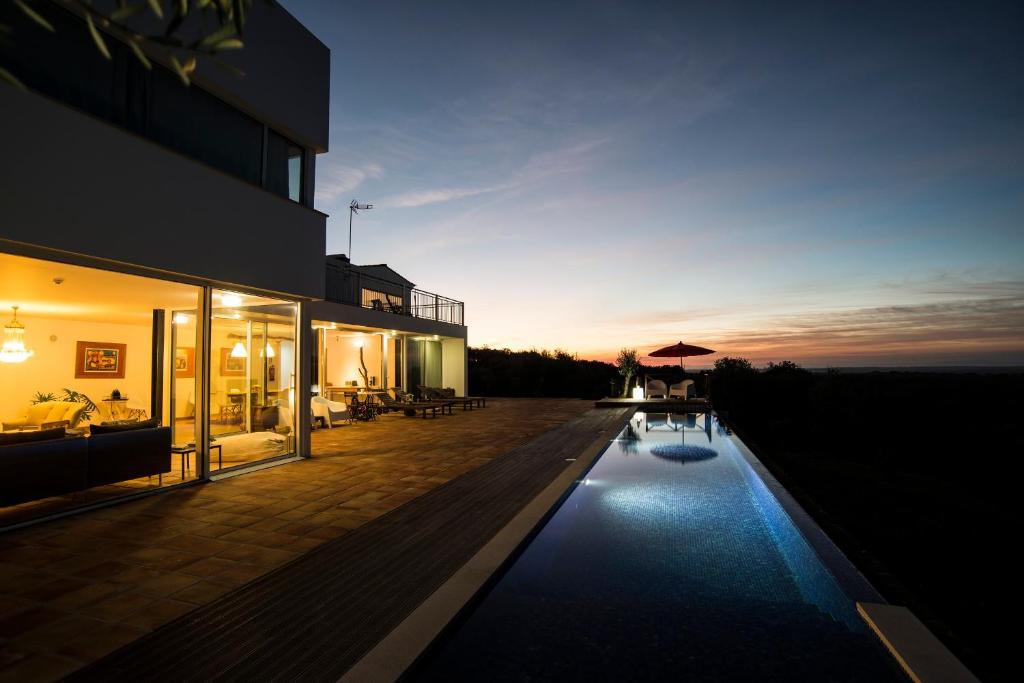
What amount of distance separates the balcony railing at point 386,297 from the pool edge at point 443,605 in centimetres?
1050

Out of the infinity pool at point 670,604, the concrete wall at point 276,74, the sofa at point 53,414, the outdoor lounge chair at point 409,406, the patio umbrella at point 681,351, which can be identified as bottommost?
the infinity pool at point 670,604

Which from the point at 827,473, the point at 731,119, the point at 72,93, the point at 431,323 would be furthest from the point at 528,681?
the point at 431,323

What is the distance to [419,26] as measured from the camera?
32.8 ft

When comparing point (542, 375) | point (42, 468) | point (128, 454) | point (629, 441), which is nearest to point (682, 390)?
point (542, 375)

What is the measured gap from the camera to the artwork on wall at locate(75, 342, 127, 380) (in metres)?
10.9

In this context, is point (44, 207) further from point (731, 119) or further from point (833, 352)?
point (833, 352)

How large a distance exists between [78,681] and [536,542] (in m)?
2.89

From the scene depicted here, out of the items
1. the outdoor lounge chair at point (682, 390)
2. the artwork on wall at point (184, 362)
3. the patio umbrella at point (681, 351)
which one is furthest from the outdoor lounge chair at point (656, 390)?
the artwork on wall at point (184, 362)

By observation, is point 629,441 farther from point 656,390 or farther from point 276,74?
point 656,390

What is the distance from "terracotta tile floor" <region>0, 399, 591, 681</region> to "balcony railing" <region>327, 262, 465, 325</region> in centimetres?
725

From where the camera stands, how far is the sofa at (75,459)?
4.55 m

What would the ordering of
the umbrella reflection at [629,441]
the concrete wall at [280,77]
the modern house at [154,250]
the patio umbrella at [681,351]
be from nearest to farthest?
the modern house at [154,250] < the concrete wall at [280,77] < the umbrella reflection at [629,441] < the patio umbrella at [681,351]

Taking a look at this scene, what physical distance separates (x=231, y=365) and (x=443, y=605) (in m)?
8.09

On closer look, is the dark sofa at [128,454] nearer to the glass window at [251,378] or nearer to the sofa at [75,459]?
the sofa at [75,459]
